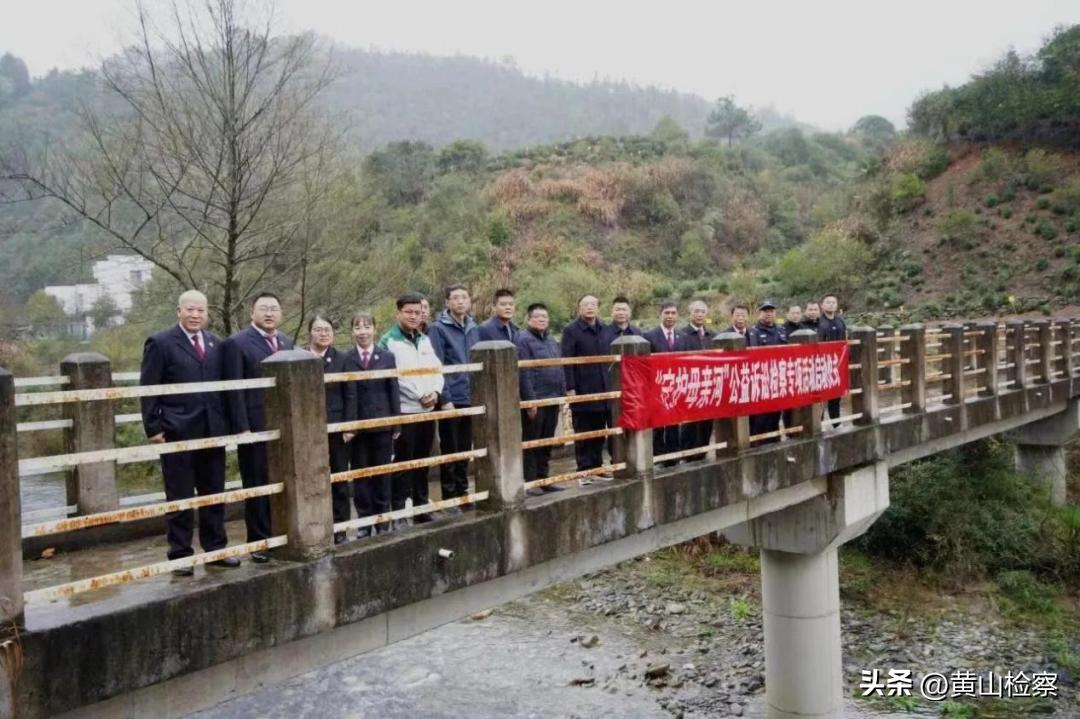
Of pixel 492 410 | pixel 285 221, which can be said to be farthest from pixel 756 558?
pixel 492 410

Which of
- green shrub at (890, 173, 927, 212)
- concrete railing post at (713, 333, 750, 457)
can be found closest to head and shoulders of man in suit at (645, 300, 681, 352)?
concrete railing post at (713, 333, 750, 457)

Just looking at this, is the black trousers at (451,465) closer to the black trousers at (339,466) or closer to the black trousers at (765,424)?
the black trousers at (339,466)

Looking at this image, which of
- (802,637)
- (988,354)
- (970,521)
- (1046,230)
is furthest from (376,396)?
(1046,230)

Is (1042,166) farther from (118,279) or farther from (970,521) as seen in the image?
(118,279)

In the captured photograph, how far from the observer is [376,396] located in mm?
5234

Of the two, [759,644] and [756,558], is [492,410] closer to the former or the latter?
[759,644]

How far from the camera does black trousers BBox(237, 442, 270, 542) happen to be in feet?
15.4

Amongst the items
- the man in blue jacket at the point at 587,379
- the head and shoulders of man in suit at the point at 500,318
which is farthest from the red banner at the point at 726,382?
the head and shoulders of man in suit at the point at 500,318

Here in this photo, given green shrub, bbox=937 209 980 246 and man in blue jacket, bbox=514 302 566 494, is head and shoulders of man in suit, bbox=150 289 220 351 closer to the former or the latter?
man in blue jacket, bbox=514 302 566 494

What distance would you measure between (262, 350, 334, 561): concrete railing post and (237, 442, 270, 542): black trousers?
0.43 metres

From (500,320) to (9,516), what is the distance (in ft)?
12.4

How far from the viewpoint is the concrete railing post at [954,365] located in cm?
1174

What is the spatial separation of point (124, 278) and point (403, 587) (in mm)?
11918

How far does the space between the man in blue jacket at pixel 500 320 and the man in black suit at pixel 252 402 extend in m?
1.84
